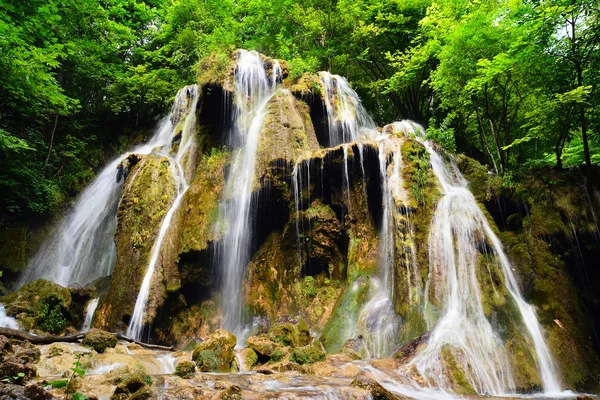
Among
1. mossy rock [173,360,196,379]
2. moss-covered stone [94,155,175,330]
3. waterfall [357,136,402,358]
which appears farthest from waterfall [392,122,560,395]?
moss-covered stone [94,155,175,330]

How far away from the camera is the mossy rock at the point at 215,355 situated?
6.29 meters

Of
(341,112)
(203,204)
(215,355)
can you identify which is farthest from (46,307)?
(341,112)

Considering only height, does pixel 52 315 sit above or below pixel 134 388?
above

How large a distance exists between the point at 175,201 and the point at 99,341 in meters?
6.04

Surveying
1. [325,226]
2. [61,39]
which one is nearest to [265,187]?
[325,226]

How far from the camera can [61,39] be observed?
53.9 ft

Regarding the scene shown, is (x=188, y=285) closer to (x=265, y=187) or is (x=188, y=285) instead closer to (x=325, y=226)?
(x=265, y=187)

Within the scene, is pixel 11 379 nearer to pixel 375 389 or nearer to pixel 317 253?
pixel 375 389

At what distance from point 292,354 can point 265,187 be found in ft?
19.9

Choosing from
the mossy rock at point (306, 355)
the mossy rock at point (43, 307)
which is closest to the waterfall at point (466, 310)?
the mossy rock at point (306, 355)

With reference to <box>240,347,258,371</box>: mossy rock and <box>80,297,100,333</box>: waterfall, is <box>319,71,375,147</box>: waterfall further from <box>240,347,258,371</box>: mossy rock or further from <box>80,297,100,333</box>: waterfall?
<box>80,297,100,333</box>: waterfall

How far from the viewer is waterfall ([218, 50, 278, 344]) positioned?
11047 mm

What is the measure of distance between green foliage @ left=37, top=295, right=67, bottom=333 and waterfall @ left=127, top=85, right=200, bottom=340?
6.89ft

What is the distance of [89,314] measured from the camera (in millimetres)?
11008
